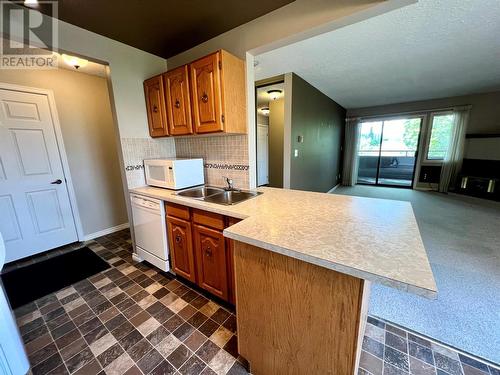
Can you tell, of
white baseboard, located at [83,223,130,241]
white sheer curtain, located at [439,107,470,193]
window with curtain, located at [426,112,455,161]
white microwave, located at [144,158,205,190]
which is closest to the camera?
white microwave, located at [144,158,205,190]

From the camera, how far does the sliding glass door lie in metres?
5.92

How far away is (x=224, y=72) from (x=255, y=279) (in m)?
1.61

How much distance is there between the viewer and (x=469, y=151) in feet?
16.5

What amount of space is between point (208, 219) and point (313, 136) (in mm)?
3247

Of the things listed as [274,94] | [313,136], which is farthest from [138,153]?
[313,136]

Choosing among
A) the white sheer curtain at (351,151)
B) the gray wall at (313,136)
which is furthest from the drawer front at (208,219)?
the white sheer curtain at (351,151)

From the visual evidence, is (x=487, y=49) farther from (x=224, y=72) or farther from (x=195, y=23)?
(x=195, y=23)

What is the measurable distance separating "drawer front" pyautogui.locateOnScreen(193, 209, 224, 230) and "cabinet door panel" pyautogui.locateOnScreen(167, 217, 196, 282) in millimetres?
141

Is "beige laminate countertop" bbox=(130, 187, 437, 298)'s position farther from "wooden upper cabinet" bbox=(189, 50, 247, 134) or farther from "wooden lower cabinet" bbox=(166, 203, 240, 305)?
"wooden upper cabinet" bbox=(189, 50, 247, 134)

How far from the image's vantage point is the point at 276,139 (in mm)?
4766

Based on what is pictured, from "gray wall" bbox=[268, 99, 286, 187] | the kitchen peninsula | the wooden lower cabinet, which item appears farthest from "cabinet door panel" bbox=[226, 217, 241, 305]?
"gray wall" bbox=[268, 99, 286, 187]

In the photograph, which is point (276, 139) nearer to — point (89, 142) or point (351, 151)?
point (351, 151)

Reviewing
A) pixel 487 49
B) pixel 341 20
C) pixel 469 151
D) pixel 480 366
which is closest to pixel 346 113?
pixel 469 151

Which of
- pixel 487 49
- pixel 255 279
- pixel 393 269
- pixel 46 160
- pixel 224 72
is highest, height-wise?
pixel 487 49
